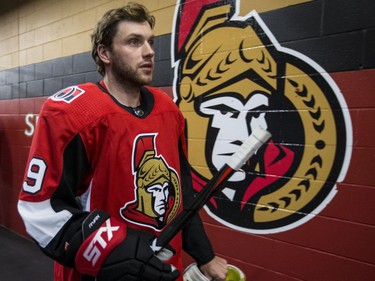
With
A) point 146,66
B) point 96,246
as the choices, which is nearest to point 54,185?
point 96,246

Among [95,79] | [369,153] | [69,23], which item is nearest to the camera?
[369,153]

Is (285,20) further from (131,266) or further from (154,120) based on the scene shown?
(131,266)

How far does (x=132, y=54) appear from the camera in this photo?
1086mm

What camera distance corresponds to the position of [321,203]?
145cm

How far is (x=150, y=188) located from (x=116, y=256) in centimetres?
28

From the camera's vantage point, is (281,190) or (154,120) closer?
(154,120)

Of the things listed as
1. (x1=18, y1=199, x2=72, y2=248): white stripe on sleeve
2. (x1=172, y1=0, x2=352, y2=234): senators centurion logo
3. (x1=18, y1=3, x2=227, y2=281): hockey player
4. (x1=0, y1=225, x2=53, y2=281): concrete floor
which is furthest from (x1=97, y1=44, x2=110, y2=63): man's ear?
(x1=0, y1=225, x2=53, y2=281): concrete floor

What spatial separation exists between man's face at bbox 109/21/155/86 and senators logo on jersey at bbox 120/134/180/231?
0.23m

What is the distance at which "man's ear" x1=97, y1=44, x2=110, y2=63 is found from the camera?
44.6 inches

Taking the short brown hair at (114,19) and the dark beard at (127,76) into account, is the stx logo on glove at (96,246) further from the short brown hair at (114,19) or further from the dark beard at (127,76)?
the short brown hair at (114,19)

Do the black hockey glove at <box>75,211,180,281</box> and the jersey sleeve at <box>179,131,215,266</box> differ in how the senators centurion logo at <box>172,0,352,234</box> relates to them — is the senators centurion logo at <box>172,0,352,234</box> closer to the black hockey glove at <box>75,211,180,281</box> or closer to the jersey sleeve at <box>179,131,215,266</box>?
the jersey sleeve at <box>179,131,215,266</box>

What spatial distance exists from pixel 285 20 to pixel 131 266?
53.1 inches

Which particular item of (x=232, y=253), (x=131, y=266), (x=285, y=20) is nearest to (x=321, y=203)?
(x=232, y=253)

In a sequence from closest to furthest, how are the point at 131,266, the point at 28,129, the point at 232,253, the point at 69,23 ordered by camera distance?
the point at 131,266 → the point at 232,253 → the point at 69,23 → the point at 28,129
